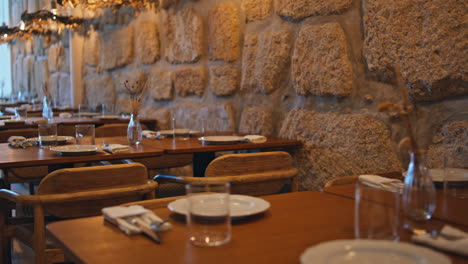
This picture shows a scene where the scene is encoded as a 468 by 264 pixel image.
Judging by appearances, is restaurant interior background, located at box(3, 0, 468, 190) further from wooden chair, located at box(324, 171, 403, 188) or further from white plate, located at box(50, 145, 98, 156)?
white plate, located at box(50, 145, 98, 156)

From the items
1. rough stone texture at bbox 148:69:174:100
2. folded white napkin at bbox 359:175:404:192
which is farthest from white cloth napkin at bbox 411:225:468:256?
rough stone texture at bbox 148:69:174:100

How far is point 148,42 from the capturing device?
14.4 feet

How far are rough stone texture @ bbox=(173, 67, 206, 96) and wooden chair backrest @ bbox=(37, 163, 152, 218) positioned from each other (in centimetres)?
185

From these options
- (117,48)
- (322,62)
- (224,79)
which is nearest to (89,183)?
(322,62)

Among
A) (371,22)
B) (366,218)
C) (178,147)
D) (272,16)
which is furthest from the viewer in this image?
(272,16)

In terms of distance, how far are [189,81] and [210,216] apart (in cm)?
287

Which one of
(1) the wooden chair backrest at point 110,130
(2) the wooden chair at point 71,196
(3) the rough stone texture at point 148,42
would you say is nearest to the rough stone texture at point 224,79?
(1) the wooden chair backrest at point 110,130

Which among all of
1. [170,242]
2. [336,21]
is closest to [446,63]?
[336,21]

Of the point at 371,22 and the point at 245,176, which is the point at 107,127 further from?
the point at 371,22

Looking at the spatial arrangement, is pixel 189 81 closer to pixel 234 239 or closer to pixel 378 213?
pixel 234 239

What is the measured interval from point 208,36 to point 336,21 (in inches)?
50.4

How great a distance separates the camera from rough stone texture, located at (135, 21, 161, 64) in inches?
171

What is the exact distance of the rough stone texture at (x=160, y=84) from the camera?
4098mm

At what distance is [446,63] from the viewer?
6.47ft
